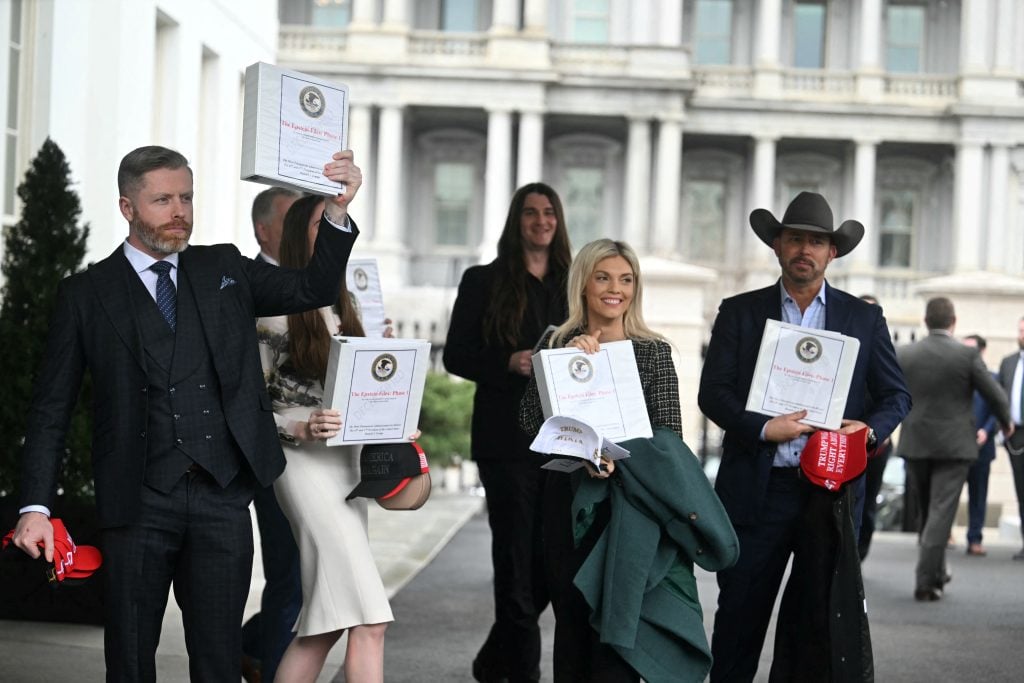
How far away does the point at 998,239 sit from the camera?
42.4 m

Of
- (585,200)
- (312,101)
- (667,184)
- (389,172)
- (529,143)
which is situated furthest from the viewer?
(585,200)

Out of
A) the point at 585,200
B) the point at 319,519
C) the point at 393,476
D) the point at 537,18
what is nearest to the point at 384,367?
the point at 393,476

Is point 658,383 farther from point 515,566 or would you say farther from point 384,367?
point 515,566

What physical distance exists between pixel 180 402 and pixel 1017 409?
442 inches

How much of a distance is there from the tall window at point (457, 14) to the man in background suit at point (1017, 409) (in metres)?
32.5

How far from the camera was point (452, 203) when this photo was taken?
144ft

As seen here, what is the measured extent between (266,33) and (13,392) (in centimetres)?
694

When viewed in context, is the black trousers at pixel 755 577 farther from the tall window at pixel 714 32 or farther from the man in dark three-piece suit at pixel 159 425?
the tall window at pixel 714 32

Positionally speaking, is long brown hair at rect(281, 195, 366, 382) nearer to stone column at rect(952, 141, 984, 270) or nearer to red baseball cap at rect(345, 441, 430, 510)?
red baseball cap at rect(345, 441, 430, 510)

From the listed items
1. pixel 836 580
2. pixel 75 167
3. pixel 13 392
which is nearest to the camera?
pixel 836 580

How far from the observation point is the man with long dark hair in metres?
6.54

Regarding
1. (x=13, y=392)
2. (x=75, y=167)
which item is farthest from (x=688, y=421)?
(x=13, y=392)

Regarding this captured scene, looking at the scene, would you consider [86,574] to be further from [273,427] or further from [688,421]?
[688,421]

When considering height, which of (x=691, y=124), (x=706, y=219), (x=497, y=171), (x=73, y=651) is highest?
(x=691, y=124)
